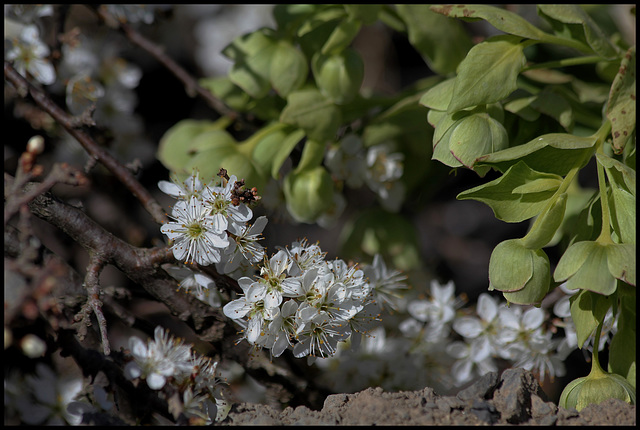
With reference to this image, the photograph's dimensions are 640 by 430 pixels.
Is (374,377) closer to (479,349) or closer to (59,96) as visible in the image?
(479,349)

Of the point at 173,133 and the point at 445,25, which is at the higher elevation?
the point at 445,25

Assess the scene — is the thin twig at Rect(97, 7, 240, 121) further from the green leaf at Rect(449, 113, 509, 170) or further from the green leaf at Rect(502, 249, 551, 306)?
the green leaf at Rect(502, 249, 551, 306)

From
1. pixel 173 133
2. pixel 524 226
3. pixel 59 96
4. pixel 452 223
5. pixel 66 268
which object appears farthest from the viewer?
pixel 452 223

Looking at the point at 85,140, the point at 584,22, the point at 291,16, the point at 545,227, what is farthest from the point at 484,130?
the point at 85,140

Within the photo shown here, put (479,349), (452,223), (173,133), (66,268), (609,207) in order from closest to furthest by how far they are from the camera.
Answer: (609,207) → (66,268) → (479,349) → (173,133) → (452,223)

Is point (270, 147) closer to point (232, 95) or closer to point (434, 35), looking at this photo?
point (232, 95)

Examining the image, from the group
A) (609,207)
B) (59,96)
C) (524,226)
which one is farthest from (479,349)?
(59,96)

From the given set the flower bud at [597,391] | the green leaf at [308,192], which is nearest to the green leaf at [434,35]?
the green leaf at [308,192]

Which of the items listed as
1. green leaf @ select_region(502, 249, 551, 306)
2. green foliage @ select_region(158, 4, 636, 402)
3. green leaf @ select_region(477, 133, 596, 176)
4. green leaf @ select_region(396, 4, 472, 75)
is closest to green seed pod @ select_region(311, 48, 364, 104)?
green foliage @ select_region(158, 4, 636, 402)
